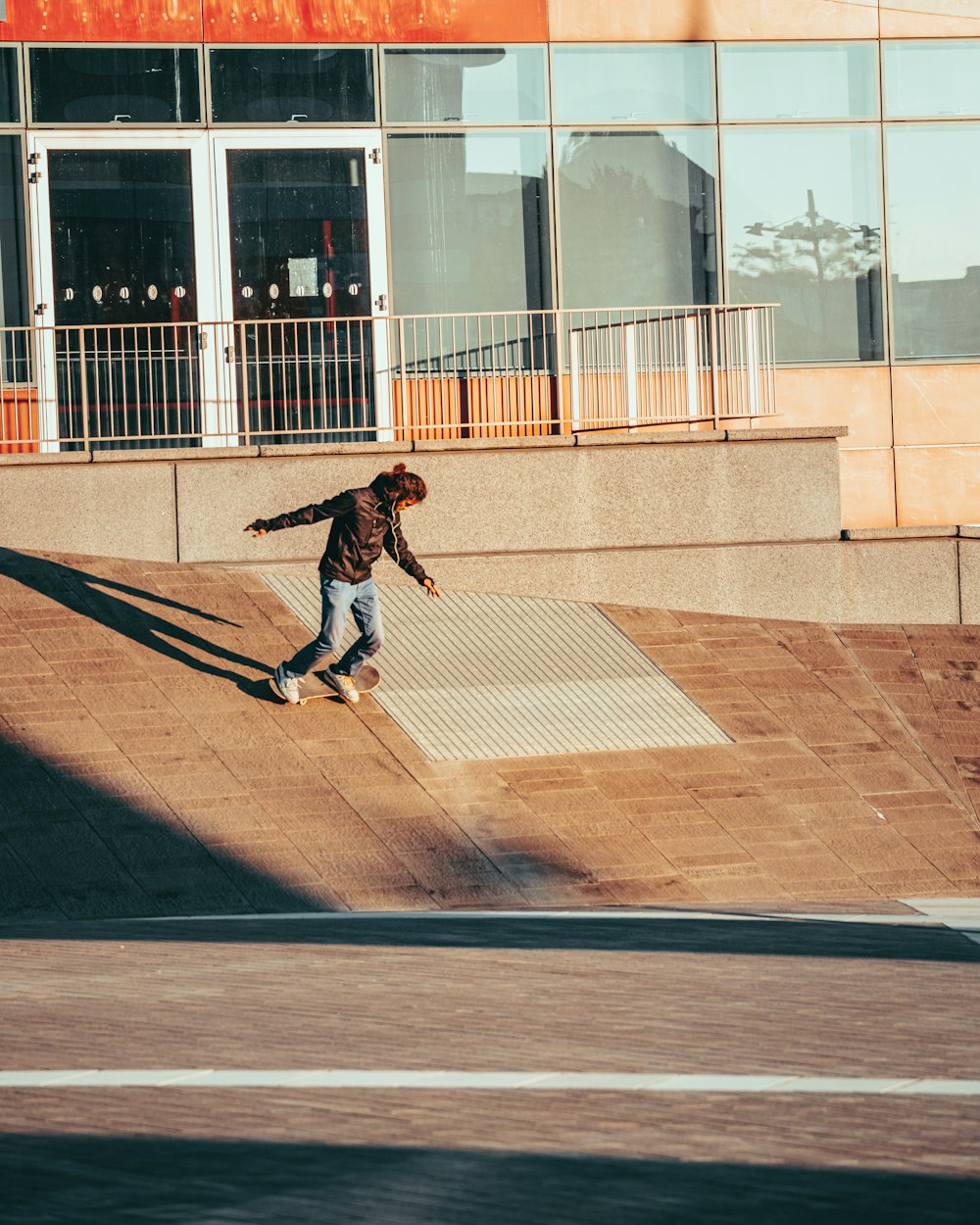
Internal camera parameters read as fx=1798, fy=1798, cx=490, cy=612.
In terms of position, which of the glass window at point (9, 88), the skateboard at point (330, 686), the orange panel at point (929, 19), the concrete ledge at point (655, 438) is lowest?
the skateboard at point (330, 686)

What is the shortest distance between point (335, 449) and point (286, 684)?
3771mm

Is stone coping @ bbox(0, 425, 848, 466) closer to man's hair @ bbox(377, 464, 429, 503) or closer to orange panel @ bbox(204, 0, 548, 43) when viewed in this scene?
man's hair @ bbox(377, 464, 429, 503)

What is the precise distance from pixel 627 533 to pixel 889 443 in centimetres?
456

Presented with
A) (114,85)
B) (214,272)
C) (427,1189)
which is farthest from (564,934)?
(114,85)

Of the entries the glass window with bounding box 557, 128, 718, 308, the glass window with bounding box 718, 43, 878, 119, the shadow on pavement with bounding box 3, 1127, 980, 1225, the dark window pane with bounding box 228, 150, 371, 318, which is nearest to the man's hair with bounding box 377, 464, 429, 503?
the dark window pane with bounding box 228, 150, 371, 318

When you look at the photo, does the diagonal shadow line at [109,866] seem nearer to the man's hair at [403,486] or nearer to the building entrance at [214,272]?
the man's hair at [403,486]

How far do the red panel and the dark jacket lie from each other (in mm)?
8412

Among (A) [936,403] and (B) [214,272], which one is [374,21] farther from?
(A) [936,403]

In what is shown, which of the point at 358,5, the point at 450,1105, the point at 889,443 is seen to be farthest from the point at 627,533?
the point at 450,1105

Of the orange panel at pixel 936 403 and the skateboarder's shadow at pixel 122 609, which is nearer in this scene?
the skateboarder's shadow at pixel 122 609

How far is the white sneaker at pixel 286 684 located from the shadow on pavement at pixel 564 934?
298 centimetres

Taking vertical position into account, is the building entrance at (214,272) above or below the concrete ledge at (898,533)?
above

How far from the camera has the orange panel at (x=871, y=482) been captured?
1953 centimetres

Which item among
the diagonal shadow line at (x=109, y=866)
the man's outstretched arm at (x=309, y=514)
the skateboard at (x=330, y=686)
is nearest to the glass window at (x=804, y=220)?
the skateboard at (x=330, y=686)
